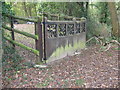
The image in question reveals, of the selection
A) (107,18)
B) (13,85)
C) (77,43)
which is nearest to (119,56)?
(77,43)

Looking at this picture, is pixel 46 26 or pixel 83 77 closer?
pixel 83 77

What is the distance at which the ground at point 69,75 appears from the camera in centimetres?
362

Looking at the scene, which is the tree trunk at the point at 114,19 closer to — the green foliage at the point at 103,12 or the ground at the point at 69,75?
the ground at the point at 69,75

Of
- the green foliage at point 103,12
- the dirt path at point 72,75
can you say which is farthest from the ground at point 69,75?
the green foliage at point 103,12

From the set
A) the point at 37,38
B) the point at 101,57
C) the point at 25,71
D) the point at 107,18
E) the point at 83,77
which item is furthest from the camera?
the point at 107,18

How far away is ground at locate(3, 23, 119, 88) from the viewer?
3.62 m

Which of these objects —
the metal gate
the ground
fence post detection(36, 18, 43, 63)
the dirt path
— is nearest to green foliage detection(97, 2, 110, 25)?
the metal gate

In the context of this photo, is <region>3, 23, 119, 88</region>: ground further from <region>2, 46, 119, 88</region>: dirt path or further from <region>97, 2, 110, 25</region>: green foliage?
<region>97, 2, 110, 25</region>: green foliage

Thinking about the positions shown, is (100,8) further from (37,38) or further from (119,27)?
(37,38)

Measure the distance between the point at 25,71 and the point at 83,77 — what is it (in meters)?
1.79

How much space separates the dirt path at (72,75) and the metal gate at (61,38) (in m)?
0.44

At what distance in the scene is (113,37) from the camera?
29.0ft

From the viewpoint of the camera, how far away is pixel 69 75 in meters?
4.19

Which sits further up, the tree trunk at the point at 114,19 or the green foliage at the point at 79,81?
the tree trunk at the point at 114,19
